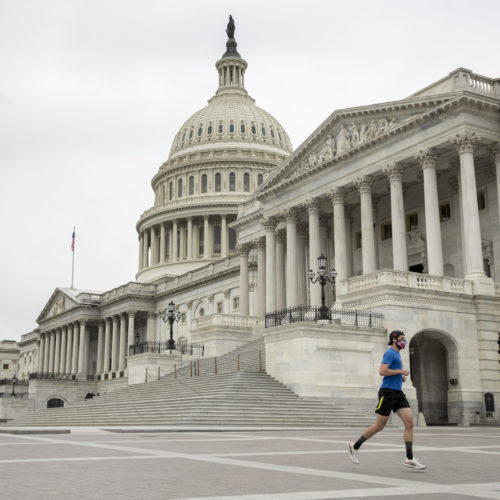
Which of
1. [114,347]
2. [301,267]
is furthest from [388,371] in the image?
[114,347]

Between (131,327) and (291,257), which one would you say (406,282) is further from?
(131,327)

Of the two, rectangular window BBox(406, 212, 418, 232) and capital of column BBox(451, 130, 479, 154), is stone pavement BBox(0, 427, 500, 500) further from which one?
rectangular window BBox(406, 212, 418, 232)

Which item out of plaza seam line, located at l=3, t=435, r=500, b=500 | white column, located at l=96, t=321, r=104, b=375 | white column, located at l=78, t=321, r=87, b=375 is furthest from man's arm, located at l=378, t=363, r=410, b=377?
white column, located at l=78, t=321, r=87, b=375

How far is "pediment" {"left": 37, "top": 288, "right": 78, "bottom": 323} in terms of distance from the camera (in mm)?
114750

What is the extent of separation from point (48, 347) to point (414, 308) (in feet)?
326

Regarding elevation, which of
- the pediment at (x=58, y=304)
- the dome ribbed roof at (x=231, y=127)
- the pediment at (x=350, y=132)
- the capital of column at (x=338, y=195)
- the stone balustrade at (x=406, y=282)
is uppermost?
the dome ribbed roof at (x=231, y=127)

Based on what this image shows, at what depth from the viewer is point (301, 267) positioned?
60750 mm

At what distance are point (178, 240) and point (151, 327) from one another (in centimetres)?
2600

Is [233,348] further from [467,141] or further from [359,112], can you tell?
[467,141]

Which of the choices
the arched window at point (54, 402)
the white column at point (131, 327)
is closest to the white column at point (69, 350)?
the arched window at point (54, 402)

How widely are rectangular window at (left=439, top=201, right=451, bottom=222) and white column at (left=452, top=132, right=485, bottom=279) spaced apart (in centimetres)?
734

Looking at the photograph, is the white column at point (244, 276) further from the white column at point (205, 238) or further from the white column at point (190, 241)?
the white column at point (190, 241)

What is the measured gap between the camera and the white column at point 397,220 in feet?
155

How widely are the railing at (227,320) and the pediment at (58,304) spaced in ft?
190
